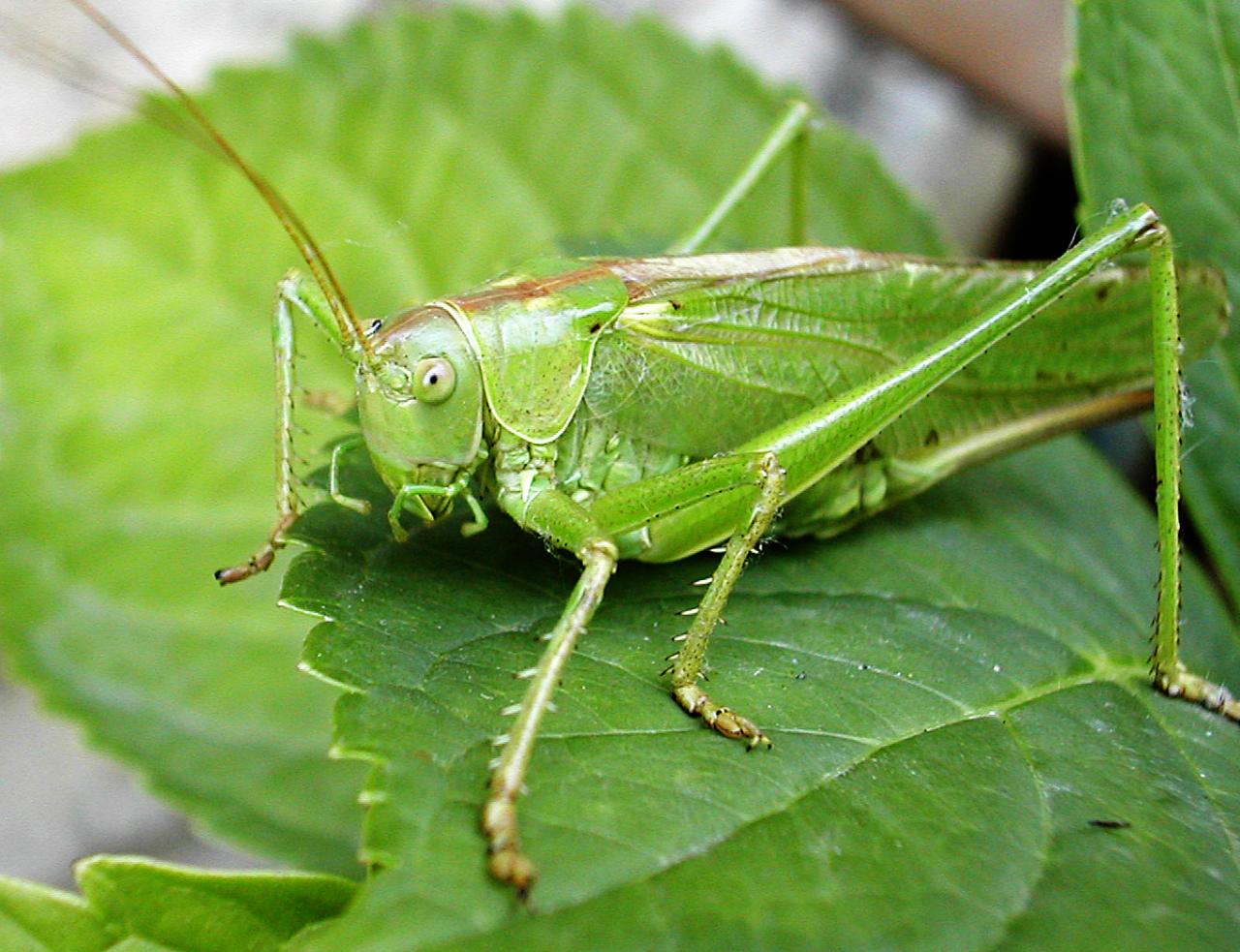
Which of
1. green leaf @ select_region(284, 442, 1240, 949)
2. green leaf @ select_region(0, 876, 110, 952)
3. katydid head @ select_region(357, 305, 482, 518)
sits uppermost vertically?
katydid head @ select_region(357, 305, 482, 518)

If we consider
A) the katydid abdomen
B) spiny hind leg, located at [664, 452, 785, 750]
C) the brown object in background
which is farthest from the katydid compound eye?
the brown object in background

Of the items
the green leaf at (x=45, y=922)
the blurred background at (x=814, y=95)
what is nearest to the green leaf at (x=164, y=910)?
the green leaf at (x=45, y=922)

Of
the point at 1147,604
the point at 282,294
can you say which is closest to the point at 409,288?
the point at 282,294

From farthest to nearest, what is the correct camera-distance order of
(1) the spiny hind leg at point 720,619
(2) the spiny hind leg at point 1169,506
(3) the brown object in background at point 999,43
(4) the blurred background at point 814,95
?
(3) the brown object in background at point 999,43, (4) the blurred background at point 814,95, (2) the spiny hind leg at point 1169,506, (1) the spiny hind leg at point 720,619

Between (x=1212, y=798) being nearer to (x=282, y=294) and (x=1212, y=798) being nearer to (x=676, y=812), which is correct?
(x=676, y=812)

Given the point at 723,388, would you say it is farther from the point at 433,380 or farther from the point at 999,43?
the point at 999,43

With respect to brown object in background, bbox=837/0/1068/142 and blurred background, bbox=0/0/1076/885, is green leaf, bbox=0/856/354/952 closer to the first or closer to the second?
blurred background, bbox=0/0/1076/885

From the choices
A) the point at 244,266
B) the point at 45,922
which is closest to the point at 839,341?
the point at 45,922

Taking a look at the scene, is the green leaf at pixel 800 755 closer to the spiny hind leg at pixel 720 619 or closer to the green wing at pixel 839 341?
the spiny hind leg at pixel 720 619

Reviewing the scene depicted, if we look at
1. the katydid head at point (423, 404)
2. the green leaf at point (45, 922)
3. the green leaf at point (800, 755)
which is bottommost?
the green leaf at point (45, 922)
